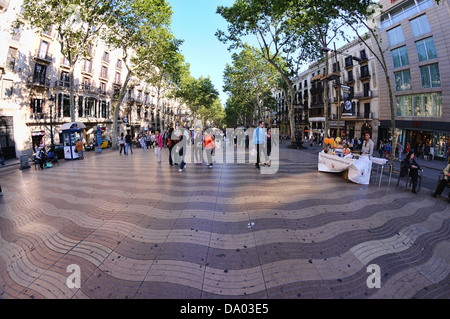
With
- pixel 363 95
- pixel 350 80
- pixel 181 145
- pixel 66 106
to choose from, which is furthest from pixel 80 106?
pixel 363 95

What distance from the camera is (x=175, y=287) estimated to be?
2.63 meters

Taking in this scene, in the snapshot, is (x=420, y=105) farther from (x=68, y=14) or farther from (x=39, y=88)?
(x=39, y=88)

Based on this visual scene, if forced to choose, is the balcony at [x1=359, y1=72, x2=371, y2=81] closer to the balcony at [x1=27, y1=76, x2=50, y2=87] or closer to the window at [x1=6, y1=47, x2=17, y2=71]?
the balcony at [x1=27, y1=76, x2=50, y2=87]

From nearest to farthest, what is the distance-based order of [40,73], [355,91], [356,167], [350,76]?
[356,167] → [40,73] → [355,91] → [350,76]

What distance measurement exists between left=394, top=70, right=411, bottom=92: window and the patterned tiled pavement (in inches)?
876

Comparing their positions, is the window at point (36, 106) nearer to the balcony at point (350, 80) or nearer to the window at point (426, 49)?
the window at point (426, 49)

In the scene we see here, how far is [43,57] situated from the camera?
2356cm

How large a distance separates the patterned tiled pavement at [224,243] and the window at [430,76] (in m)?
20.4

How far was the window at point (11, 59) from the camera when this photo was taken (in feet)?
65.6

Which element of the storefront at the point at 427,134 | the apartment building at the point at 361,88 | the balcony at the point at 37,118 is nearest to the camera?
the storefront at the point at 427,134

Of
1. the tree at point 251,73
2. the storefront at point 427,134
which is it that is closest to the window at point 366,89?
the storefront at point 427,134

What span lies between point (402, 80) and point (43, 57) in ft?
124

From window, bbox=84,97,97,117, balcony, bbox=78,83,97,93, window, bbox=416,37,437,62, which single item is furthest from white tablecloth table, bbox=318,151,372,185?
window, bbox=84,97,97,117
